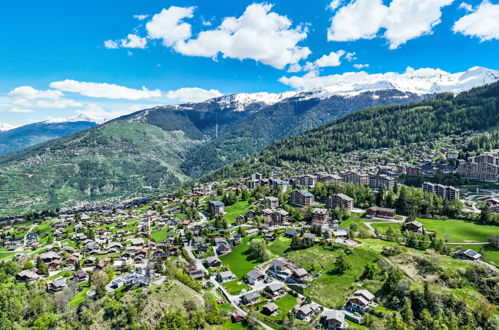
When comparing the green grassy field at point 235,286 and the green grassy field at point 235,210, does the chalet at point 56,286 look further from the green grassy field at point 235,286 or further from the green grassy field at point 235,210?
the green grassy field at point 235,210

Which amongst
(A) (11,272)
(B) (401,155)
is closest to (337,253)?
(A) (11,272)

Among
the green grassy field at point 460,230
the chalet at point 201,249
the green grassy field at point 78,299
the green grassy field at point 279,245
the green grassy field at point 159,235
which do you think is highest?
the green grassy field at point 460,230

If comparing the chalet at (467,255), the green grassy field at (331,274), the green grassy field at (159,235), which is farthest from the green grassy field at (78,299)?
the chalet at (467,255)

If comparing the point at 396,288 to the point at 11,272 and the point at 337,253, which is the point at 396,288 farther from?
the point at 11,272

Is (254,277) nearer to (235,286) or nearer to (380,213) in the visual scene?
(235,286)

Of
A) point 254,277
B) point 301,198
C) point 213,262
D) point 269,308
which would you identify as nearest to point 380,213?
point 301,198

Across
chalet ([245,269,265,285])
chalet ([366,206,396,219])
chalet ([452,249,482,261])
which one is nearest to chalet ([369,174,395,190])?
chalet ([366,206,396,219])
